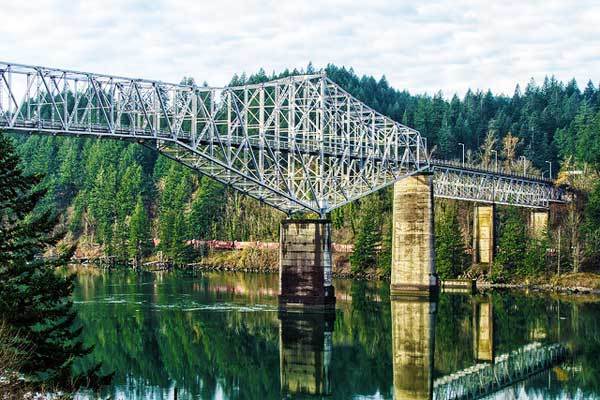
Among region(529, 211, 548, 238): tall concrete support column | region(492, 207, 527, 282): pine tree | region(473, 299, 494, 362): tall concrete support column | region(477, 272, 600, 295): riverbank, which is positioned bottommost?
region(473, 299, 494, 362): tall concrete support column

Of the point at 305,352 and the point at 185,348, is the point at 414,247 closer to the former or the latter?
the point at 305,352

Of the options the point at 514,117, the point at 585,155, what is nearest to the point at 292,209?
the point at 585,155

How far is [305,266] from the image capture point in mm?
71438

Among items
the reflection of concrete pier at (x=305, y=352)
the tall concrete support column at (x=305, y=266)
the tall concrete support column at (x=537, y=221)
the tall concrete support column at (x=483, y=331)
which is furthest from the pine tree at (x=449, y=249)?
the reflection of concrete pier at (x=305, y=352)

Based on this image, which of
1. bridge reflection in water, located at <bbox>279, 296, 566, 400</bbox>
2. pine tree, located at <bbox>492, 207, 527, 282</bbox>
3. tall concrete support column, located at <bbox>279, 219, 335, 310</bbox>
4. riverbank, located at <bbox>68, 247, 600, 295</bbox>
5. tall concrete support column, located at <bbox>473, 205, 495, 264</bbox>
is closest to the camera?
bridge reflection in water, located at <bbox>279, 296, 566, 400</bbox>

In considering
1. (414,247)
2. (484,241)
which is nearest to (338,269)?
(484,241)

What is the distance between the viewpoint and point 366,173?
8500cm

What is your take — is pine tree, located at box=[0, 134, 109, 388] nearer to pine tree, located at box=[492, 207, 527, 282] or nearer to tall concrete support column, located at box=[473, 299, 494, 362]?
tall concrete support column, located at box=[473, 299, 494, 362]

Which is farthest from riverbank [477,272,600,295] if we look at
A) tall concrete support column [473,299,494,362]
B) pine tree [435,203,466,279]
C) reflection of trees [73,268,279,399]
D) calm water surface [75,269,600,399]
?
reflection of trees [73,268,279,399]

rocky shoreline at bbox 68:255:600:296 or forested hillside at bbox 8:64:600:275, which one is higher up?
forested hillside at bbox 8:64:600:275

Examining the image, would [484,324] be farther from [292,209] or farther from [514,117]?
[514,117]

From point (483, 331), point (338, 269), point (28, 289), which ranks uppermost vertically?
point (28, 289)

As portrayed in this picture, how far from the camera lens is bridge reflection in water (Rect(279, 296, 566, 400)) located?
4794 centimetres

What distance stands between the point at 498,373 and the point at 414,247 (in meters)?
34.8
